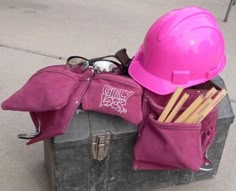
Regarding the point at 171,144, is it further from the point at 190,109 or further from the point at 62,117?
the point at 62,117

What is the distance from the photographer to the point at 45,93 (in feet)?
3.86

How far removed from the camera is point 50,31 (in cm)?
259

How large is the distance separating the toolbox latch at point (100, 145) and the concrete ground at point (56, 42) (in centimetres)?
30

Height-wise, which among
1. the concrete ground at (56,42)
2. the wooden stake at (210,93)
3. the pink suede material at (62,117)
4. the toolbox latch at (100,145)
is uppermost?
the wooden stake at (210,93)

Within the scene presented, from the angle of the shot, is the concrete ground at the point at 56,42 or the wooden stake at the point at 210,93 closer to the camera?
the wooden stake at the point at 210,93

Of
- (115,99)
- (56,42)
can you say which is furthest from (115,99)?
(56,42)

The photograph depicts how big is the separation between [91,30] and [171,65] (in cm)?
141

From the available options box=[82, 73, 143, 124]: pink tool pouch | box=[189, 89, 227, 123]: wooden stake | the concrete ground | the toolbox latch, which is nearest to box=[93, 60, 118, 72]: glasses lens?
box=[82, 73, 143, 124]: pink tool pouch

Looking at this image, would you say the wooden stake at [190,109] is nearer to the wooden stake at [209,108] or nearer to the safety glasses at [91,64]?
the wooden stake at [209,108]

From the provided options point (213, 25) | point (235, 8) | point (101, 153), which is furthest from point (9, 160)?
point (235, 8)

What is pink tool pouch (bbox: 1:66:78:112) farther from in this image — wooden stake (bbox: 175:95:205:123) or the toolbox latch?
wooden stake (bbox: 175:95:205:123)

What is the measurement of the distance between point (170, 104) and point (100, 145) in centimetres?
24

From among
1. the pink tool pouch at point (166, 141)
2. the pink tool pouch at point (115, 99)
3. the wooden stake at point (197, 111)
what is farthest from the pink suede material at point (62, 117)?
the wooden stake at point (197, 111)

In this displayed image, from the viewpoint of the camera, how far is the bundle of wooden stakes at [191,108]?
1.23m
